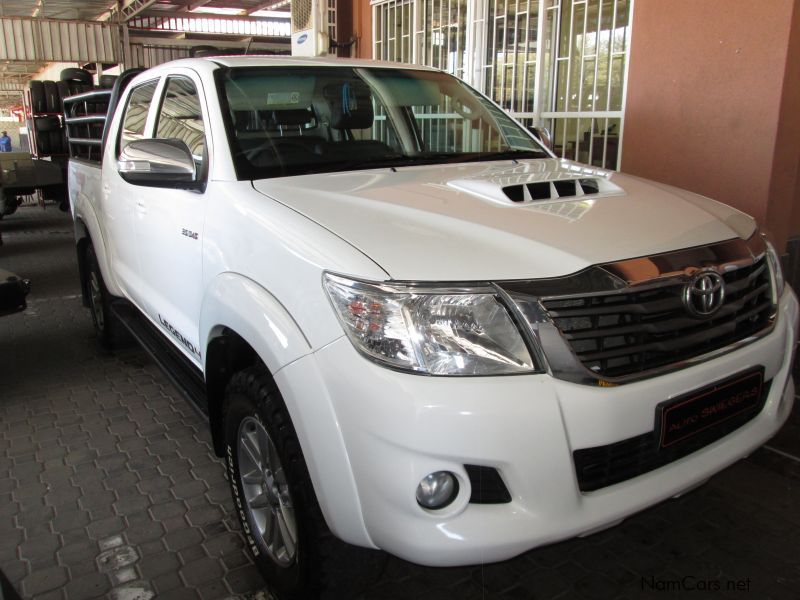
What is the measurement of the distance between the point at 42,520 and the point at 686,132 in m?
4.73

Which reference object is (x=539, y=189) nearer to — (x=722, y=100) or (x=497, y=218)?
(x=497, y=218)

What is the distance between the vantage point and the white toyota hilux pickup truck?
160 centimetres

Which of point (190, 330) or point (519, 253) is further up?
point (519, 253)

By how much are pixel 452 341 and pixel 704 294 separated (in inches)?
29.6

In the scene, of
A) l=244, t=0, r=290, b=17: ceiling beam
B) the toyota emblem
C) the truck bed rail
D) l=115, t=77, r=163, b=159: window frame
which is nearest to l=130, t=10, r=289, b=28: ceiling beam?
l=244, t=0, r=290, b=17: ceiling beam

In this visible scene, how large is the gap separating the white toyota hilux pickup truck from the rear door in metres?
0.02

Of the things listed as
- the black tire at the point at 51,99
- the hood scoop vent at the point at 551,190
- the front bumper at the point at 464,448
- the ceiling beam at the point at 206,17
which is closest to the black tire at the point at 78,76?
the black tire at the point at 51,99

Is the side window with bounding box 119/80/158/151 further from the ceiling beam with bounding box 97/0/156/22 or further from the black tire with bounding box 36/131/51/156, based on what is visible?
the ceiling beam with bounding box 97/0/156/22

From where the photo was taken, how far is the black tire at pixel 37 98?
43.8 ft

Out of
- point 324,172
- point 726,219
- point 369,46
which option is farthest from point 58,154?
point 726,219

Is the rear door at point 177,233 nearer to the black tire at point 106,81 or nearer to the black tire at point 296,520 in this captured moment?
the black tire at point 296,520

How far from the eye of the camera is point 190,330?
2.72 m

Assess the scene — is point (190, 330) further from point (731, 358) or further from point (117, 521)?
point (731, 358)

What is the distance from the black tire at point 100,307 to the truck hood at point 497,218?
8.43 feet
